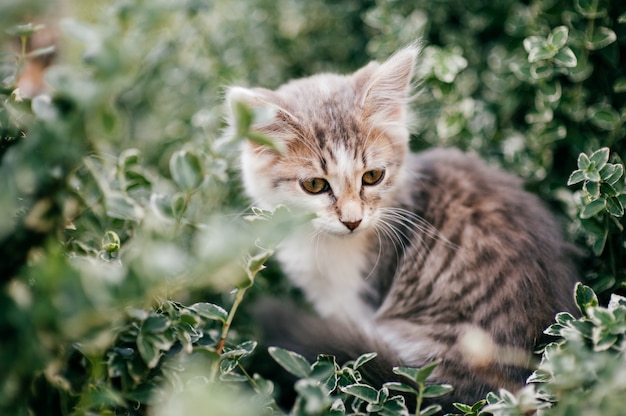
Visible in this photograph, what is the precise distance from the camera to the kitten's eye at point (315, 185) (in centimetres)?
155

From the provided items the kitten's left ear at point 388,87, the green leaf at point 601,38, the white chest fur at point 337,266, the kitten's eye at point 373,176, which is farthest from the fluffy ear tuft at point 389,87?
the green leaf at point 601,38

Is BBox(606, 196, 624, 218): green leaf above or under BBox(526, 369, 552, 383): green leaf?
above

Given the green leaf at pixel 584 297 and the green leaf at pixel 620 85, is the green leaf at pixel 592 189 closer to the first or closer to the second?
the green leaf at pixel 584 297

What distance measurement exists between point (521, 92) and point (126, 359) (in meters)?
1.74

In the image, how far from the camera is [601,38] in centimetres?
159

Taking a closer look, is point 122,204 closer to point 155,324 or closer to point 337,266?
point 155,324

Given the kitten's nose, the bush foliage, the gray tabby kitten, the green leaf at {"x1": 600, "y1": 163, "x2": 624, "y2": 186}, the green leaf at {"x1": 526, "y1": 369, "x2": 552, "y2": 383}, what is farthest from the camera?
the kitten's nose

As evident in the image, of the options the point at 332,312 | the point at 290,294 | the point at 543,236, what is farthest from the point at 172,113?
the point at 543,236

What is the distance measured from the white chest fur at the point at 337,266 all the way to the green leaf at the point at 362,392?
561mm

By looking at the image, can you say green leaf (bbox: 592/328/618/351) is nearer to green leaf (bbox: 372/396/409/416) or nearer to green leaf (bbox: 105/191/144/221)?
green leaf (bbox: 372/396/409/416)

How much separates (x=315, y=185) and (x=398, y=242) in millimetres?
391

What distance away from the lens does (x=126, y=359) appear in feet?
3.23

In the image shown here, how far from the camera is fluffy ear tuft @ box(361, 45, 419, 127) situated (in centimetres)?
156

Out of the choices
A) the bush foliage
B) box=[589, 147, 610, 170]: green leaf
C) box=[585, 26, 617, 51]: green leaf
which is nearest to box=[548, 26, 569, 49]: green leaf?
the bush foliage
